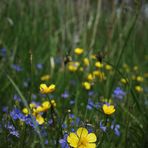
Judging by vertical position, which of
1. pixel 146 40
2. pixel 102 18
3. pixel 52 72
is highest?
pixel 102 18

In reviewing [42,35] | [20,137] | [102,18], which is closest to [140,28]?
[102,18]

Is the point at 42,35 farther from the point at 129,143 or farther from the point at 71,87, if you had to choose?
the point at 129,143

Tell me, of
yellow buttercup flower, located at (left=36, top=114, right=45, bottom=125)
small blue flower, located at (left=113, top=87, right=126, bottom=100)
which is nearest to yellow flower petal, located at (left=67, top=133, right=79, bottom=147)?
yellow buttercup flower, located at (left=36, top=114, right=45, bottom=125)

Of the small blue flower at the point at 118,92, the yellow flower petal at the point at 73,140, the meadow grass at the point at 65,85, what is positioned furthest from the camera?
the small blue flower at the point at 118,92

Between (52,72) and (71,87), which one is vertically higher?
(52,72)

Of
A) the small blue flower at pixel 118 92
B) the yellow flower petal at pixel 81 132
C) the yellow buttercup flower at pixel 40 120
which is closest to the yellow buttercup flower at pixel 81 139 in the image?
the yellow flower petal at pixel 81 132

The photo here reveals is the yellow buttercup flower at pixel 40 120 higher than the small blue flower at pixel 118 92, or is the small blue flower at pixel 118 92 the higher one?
the small blue flower at pixel 118 92

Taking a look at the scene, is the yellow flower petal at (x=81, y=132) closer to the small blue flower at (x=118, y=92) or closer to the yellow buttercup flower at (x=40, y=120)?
the yellow buttercup flower at (x=40, y=120)

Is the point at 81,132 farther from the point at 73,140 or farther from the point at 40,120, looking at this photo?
the point at 40,120

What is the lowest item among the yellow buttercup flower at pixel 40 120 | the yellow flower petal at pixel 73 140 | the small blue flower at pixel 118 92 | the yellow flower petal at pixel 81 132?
the yellow flower petal at pixel 73 140
